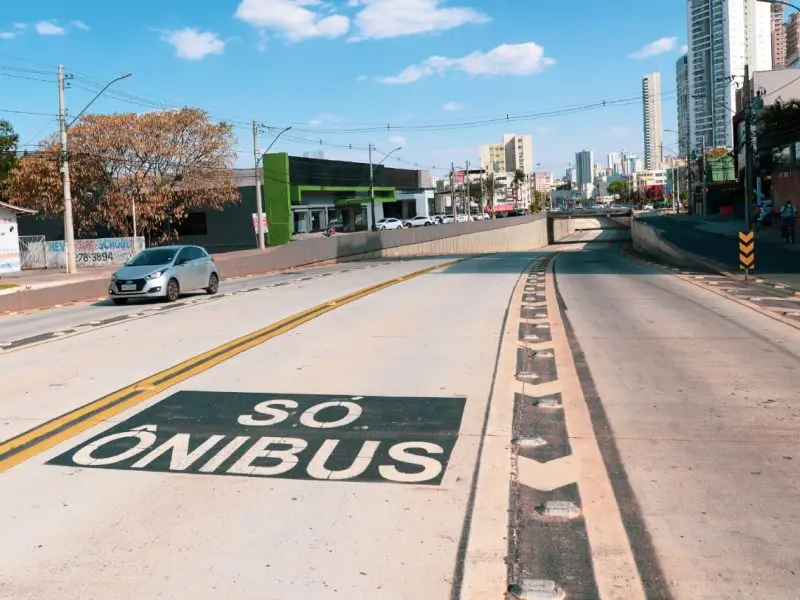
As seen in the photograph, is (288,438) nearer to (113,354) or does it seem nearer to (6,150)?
(113,354)

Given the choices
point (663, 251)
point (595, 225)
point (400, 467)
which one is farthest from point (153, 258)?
point (595, 225)

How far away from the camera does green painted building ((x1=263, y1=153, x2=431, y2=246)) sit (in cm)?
7269

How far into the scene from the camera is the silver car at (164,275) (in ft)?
68.3

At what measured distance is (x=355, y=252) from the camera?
48812 mm

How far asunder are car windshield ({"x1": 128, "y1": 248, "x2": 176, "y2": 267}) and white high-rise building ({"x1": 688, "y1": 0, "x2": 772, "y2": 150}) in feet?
407

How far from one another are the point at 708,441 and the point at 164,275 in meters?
17.1

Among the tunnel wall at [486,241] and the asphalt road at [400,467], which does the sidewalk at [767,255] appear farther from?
the tunnel wall at [486,241]

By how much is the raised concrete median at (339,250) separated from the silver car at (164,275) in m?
2.37

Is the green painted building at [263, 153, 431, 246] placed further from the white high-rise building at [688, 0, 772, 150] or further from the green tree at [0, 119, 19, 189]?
the white high-rise building at [688, 0, 772, 150]

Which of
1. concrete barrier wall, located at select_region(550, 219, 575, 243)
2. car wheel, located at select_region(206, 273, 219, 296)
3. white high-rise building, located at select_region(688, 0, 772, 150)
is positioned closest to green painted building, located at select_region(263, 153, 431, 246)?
concrete barrier wall, located at select_region(550, 219, 575, 243)

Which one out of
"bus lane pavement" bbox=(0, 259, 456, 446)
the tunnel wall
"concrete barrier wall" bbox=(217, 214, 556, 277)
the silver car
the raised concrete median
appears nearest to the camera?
"bus lane pavement" bbox=(0, 259, 456, 446)

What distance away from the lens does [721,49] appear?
5733 inches

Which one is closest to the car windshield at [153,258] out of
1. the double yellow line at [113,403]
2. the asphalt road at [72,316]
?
the asphalt road at [72,316]

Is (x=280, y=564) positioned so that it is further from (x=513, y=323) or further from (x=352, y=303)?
(x=352, y=303)
